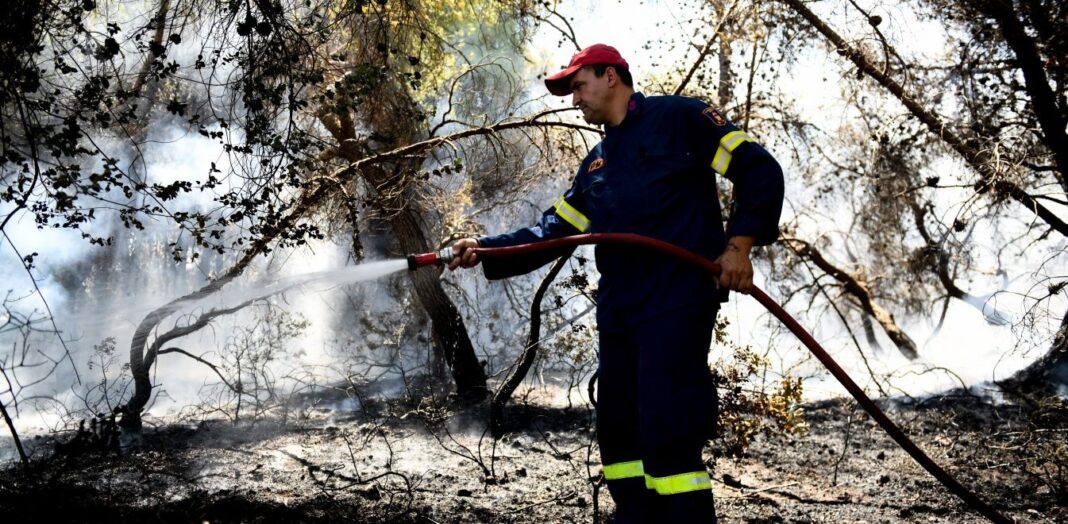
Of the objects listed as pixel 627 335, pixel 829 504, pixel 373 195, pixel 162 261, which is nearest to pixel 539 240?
pixel 627 335

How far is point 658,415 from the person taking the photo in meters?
2.90

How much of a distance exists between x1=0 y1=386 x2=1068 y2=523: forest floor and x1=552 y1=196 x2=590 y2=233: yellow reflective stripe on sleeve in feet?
4.85

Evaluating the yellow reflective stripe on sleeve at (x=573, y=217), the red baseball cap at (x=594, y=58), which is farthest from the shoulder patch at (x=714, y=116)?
the yellow reflective stripe on sleeve at (x=573, y=217)

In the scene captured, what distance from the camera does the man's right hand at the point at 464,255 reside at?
3209 mm

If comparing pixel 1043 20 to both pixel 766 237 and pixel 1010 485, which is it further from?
pixel 766 237

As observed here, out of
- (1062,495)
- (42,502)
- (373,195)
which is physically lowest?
(1062,495)

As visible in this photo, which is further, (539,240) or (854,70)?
(854,70)

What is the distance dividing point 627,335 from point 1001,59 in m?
4.24

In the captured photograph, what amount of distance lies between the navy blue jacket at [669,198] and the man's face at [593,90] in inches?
4.0

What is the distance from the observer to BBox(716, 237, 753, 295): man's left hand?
2.94 meters

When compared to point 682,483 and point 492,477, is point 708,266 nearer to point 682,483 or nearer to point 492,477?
point 682,483

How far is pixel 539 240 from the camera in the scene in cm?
345

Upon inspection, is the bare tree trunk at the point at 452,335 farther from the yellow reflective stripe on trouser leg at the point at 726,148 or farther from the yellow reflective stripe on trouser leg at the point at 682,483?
the yellow reflective stripe on trouser leg at the point at 682,483

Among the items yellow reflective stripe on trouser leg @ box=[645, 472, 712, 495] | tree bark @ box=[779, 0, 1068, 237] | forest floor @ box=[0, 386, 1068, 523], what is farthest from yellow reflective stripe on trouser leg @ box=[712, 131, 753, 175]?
tree bark @ box=[779, 0, 1068, 237]
